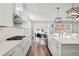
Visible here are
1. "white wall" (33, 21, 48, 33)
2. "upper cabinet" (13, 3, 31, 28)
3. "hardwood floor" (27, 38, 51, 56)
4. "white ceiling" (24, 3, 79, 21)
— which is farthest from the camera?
"white wall" (33, 21, 48, 33)

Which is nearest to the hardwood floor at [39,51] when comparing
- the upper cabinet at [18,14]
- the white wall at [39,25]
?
the upper cabinet at [18,14]

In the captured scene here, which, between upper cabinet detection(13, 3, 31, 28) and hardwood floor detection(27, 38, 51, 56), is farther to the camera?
hardwood floor detection(27, 38, 51, 56)

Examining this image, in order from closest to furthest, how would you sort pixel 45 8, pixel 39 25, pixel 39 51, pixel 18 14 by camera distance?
pixel 18 14 → pixel 39 51 → pixel 45 8 → pixel 39 25

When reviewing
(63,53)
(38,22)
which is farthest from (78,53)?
(38,22)

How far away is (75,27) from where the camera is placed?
12.4 meters

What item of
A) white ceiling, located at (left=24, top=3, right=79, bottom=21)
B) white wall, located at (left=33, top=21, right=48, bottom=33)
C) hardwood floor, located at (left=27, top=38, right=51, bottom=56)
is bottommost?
hardwood floor, located at (left=27, top=38, right=51, bottom=56)

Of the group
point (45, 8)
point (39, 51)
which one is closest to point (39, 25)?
point (45, 8)

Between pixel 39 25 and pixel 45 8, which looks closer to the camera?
pixel 45 8

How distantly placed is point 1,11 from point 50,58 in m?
1.66

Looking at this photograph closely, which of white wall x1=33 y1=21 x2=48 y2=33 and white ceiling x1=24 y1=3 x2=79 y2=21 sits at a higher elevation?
white ceiling x1=24 y1=3 x2=79 y2=21

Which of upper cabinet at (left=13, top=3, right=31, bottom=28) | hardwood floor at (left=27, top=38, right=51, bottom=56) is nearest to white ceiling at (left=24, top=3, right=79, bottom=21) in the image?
upper cabinet at (left=13, top=3, right=31, bottom=28)

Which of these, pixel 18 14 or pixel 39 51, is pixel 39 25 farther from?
pixel 18 14

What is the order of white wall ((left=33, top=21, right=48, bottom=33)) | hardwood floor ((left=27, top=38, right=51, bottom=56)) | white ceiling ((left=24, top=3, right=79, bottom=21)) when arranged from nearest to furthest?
hardwood floor ((left=27, top=38, right=51, bottom=56)) → white ceiling ((left=24, top=3, right=79, bottom=21)) → white wall ((left=33, top=21, right=48, bottom=33))

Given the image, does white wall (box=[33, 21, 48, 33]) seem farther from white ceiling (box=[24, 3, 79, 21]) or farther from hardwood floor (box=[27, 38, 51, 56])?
hardwood floor (box=[27, 38, 51, 56])
